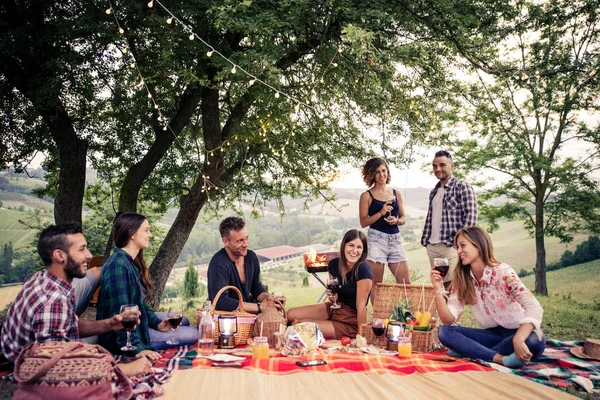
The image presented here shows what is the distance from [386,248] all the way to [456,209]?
0.83 metres

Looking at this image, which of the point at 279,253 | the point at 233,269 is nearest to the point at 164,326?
the point at 233,269

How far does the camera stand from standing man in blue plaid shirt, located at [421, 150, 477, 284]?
16.6 ft

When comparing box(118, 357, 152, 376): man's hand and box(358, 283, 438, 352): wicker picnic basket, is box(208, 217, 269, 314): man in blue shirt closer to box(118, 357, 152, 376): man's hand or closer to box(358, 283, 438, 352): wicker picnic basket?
box(358, 283, 438, 352): wicker picnic basket

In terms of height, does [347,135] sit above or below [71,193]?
above

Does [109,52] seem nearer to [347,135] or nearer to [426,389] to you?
[347,135]

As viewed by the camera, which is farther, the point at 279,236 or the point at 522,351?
the point at 279,236

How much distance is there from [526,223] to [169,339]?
9.90 meters

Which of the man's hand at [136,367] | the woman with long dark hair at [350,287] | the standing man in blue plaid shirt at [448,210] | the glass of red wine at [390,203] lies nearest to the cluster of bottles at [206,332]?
the man's hand at [136,367]

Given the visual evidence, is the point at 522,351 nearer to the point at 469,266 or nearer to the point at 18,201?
the point at 469,266

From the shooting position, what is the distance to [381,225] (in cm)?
525

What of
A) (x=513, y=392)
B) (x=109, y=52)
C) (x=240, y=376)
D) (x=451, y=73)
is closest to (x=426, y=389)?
(x=513, y=392)

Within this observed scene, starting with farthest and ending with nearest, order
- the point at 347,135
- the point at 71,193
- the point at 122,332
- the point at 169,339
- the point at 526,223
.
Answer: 1. the point at 526,223
2. the point at 347,135
3. the point at 71,193
4. the point at 169,339
5. the point at 122,332

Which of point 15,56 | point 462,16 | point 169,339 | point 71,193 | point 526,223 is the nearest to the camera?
point 169,339

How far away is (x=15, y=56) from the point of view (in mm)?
7039
